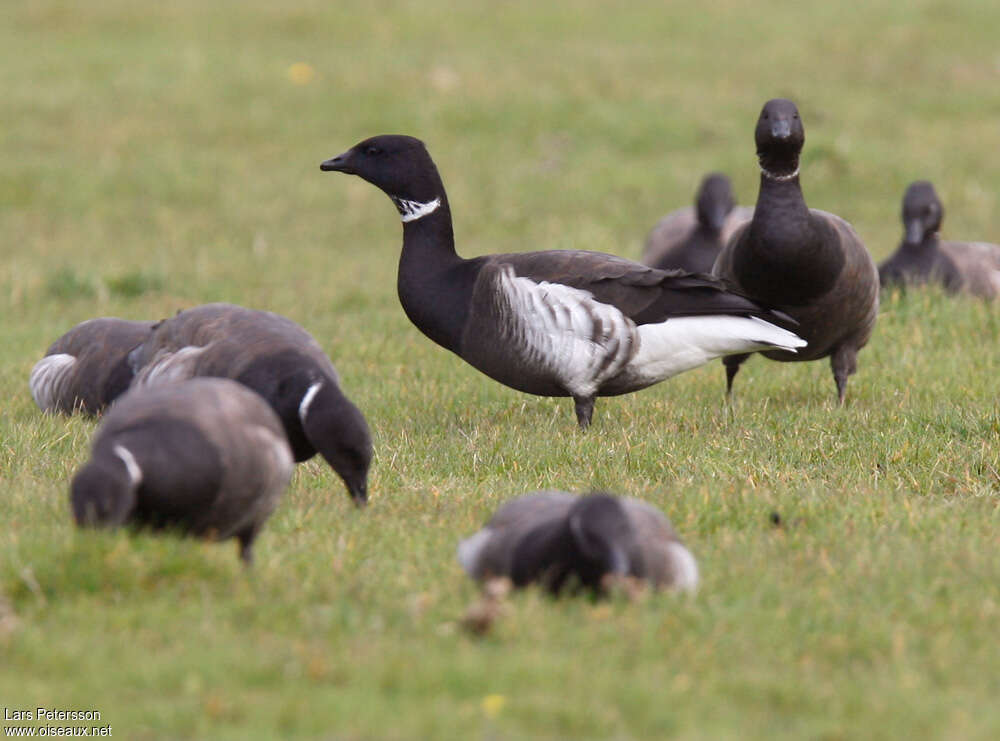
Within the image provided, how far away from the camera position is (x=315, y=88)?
2103 centimetres

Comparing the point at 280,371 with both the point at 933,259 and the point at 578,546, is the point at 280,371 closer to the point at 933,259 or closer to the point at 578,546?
the point at 578,546

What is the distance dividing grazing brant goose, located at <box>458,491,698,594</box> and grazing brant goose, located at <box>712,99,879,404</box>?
3.64 meters

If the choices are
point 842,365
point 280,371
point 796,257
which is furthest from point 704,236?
point 280,371

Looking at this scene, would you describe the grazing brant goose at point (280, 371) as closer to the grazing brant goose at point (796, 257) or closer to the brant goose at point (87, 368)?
the brant goose at point (87, 368)

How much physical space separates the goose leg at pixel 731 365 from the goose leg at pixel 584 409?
1.21 m

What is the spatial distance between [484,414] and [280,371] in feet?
9.86

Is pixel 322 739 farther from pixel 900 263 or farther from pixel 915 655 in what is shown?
pixel 900 263

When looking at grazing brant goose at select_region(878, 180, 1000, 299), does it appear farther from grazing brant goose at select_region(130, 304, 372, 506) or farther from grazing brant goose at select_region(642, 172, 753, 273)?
grazing brant goose at select_region(130, 304, 372, 506)

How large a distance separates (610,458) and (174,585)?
308cm

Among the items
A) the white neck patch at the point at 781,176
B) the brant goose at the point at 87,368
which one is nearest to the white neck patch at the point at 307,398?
the brant goose at the point at 87,368

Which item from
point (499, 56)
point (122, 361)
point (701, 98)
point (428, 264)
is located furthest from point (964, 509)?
point (499, 56)

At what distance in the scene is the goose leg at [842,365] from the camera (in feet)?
30.7

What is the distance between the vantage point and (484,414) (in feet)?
29.9

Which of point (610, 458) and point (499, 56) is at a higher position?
point (499, 56)
